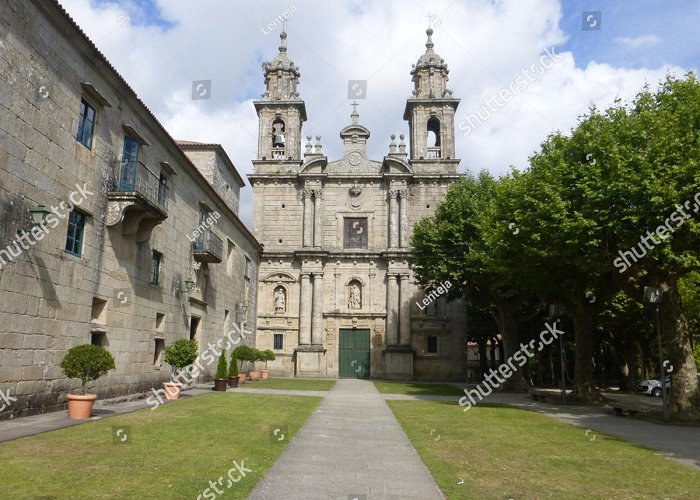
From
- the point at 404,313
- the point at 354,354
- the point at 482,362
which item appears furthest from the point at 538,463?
the point at 482,362

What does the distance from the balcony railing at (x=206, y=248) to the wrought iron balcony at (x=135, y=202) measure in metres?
5.34

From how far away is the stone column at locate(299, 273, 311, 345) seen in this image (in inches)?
1516

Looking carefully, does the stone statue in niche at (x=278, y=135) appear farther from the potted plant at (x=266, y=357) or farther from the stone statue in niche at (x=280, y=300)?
the potted plant at (x=266, y=357)

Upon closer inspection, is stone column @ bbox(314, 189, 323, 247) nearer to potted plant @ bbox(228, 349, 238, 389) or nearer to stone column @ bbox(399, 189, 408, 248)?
stone column @ bbox(399, 189, 408, 248)

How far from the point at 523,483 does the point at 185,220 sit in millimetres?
18689

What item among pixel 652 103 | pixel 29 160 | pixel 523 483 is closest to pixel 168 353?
pixel 29 160

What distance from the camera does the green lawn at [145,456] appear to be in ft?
21.6

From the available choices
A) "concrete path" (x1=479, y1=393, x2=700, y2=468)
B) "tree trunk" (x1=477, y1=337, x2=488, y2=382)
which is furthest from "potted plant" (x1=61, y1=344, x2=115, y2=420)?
"tree trunk" (x1=477, y1=337, x2=488, y2=382)

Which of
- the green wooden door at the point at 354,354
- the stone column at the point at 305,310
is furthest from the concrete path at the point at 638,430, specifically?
the stone column at the point at 305,310

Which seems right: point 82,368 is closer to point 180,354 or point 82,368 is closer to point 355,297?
point 180,354

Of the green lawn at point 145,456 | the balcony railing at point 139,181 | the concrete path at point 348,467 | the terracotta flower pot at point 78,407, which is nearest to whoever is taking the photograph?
the green lawn at point 145,456

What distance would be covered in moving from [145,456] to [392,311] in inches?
1200

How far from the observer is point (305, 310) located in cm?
3897

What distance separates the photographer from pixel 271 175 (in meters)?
40.9
